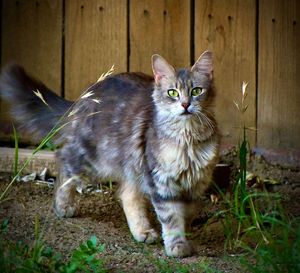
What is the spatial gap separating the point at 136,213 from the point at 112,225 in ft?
0.52

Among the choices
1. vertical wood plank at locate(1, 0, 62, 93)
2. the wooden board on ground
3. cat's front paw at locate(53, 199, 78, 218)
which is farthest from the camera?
vertical wood plank at locate(1, 0, 62, 93)

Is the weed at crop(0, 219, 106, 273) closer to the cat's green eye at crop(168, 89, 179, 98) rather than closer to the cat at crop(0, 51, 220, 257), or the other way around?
the cat at crop(0, 51, 220, 257)

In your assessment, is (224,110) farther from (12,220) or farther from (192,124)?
(12,220)

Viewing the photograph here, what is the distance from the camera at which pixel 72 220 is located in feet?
13.6

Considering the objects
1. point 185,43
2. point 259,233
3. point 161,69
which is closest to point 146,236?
point 259,233

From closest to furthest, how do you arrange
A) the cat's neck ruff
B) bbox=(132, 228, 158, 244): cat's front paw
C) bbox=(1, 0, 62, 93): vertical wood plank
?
the cat's neck ruff
bbox=(132, 228, 158, 244): cat's front paw
bbox=(1, 0, 62, 93): vertical wood plank

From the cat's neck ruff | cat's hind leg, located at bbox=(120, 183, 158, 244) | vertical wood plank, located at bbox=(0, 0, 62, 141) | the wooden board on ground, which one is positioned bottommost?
cat's hind leg, located at bbox=(120, 183, 158, 244)

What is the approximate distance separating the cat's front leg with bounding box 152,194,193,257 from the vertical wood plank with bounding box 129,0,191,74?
1345 millimetres

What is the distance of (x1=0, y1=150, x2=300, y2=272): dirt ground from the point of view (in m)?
3.54

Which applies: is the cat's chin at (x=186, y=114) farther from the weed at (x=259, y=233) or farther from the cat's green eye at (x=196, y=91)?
the weed at (x=259, y=233)

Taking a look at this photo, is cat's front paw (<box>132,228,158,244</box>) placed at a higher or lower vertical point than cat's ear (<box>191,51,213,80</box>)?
lower

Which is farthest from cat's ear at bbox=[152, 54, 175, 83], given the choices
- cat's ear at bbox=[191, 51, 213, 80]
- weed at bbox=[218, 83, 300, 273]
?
weed at bbox=[218, 83, 300, 273]

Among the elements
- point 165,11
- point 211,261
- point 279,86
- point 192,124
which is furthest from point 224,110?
point 211,261

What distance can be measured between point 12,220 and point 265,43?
1.97 meters
